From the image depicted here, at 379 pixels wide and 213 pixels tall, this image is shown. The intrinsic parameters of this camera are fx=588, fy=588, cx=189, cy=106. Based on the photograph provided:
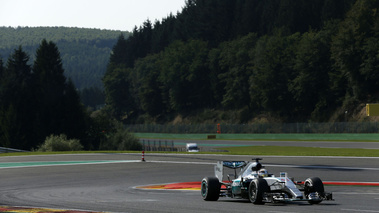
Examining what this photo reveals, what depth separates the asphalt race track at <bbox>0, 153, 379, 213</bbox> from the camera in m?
15.9

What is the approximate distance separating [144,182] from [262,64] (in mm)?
94445

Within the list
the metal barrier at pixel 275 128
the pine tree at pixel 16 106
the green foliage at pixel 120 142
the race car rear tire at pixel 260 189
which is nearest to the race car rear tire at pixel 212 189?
the race car rear tire at pixel 260 189

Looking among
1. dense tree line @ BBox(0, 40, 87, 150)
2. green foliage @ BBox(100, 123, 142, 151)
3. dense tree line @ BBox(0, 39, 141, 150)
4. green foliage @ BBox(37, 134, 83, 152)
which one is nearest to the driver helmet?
green foliage @ BBox(37, 134, 83, 152)

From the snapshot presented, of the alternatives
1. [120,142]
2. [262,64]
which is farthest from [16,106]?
[262,64]

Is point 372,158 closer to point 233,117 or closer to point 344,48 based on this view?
point 344,48

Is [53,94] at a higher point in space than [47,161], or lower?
higher

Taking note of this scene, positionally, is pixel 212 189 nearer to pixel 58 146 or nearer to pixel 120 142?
pixel 58 146

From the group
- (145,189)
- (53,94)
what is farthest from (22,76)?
(145,189)

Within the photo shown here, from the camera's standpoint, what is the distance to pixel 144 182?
27.9 meters

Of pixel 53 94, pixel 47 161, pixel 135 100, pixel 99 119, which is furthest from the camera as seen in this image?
pixel 135 100

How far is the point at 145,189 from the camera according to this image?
24.2 meters

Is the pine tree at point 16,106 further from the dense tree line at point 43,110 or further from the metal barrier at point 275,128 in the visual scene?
the metal barrier at point 275,128

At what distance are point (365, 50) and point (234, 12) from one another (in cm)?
7311

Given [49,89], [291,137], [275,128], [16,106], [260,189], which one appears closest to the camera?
[260,189]
